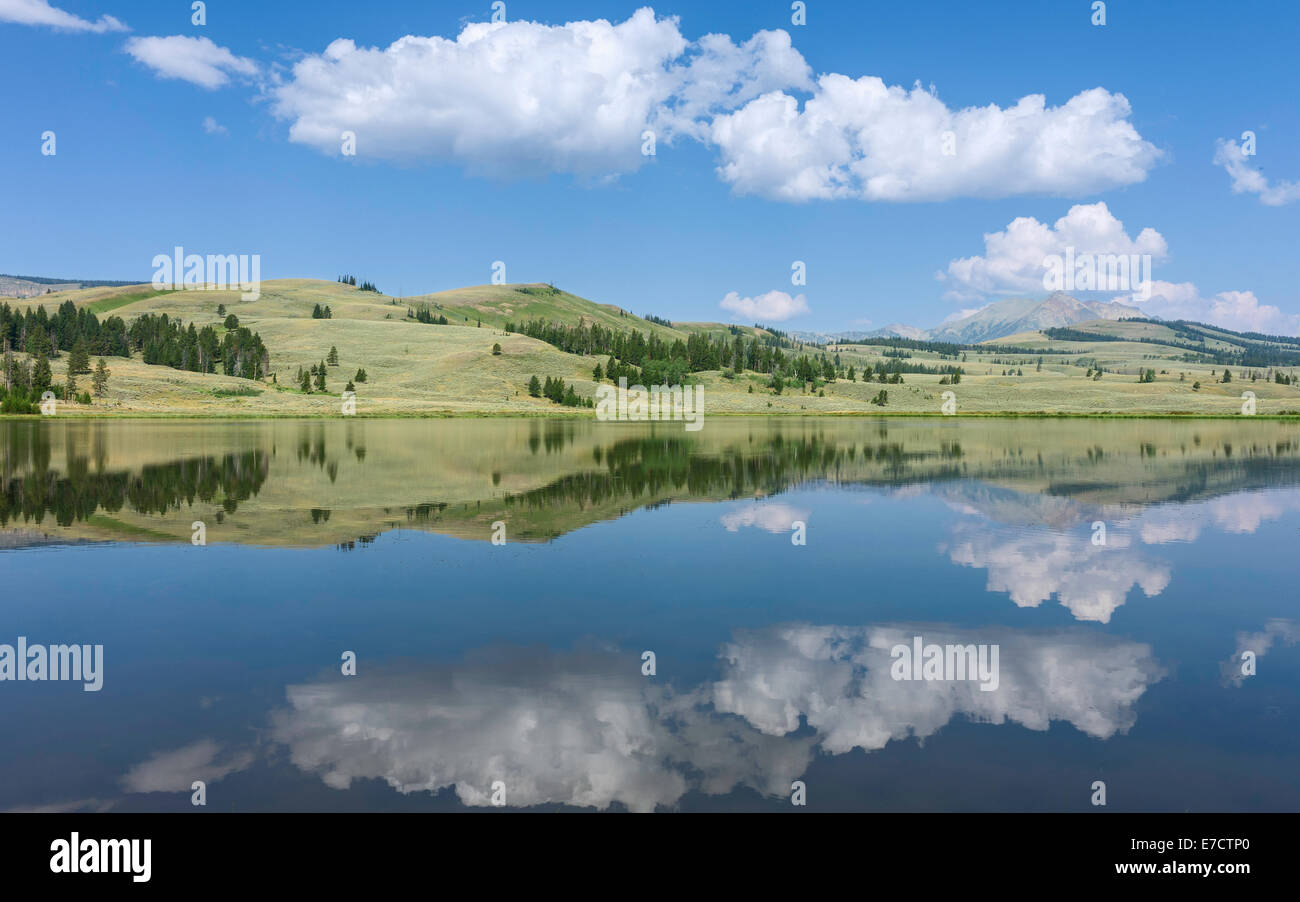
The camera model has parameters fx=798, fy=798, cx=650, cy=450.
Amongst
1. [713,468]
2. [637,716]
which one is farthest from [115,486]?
[637,716]

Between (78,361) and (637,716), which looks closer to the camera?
(637,716)

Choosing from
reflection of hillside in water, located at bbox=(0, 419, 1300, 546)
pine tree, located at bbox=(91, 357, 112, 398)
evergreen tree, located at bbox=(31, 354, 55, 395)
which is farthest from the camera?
evergreen tree, located at bbox=(31, 354, 55, 395)

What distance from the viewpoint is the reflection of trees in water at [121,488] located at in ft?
105

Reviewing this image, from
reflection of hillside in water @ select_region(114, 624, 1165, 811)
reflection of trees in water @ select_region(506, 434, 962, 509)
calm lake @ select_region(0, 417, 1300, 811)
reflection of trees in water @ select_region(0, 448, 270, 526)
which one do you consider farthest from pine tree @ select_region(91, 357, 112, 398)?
reflection of hillside in water @ select_region(114, 624, 1165, 811)

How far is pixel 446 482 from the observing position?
4288 cm

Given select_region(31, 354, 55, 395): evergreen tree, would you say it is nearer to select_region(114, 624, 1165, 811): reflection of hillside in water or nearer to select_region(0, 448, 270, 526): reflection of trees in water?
select_region(0, 448, 270, 526): reflection of trees in water

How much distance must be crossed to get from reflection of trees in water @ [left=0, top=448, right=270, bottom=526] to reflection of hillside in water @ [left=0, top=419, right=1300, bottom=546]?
0.42 feet

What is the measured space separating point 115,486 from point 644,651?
35379 millimetres

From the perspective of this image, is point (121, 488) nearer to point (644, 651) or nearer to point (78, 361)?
point (644, 651)

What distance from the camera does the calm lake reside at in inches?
393

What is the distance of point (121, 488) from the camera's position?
126 feet

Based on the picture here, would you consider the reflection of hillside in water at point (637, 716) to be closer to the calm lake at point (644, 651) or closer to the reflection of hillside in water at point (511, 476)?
the calm lake at point (644, 651)
